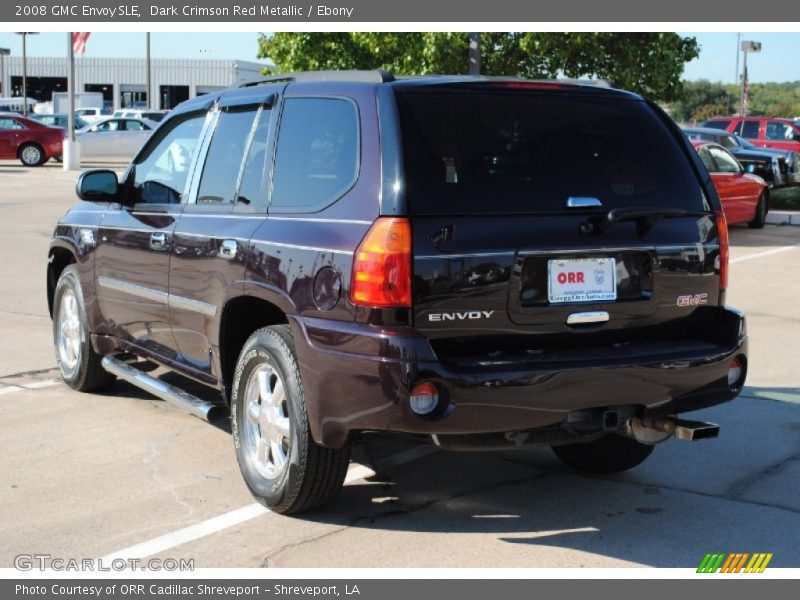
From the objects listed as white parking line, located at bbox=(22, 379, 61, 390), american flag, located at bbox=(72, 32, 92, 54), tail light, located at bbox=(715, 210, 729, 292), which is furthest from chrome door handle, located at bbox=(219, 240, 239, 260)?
american flag, located at bbox=(72, 32, 92, 54)

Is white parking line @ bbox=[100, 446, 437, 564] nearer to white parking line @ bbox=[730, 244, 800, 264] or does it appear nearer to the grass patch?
white parking line @ bbox=[730, 244, 800, 264]

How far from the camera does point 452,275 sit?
→ 439 centimetres

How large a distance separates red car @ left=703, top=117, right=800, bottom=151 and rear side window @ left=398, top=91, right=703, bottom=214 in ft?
85.6

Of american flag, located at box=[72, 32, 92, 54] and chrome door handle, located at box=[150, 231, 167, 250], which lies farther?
american flag, located at box=[72, 32, 92, 54]

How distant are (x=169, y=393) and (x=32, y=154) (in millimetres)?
30802

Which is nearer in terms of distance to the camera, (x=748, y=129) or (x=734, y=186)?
(x=734, y=186)

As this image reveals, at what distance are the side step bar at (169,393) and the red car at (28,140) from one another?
2941cm

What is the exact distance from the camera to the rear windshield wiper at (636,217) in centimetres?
469

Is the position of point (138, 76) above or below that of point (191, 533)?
above

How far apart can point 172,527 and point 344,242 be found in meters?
1.47

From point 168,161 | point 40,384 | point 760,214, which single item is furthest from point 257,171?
point 760,214

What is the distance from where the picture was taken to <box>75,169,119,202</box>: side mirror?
6.50m

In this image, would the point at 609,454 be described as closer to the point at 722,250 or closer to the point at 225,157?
the point at 722,250

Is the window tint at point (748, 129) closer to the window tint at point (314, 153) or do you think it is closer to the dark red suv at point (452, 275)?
the dark red suv at point (452, 275)
